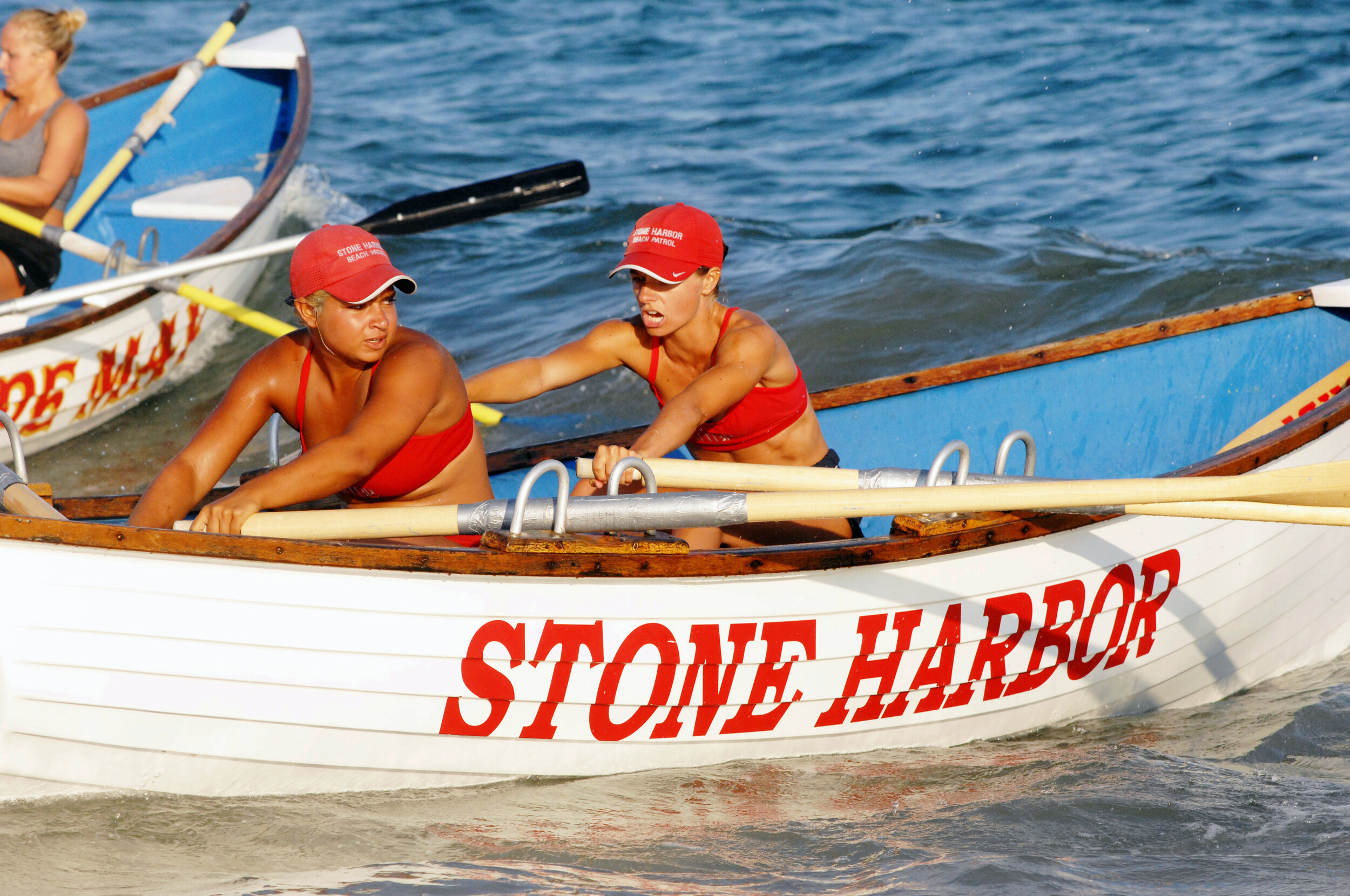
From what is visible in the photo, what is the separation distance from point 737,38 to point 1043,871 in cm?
1282

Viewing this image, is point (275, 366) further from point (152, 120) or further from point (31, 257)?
→ point (152, 120)

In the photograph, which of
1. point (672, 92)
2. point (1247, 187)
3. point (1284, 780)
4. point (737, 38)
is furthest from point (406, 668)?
point (737, 38)

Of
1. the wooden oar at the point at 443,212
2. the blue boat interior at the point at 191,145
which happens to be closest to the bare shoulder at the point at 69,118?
the wooden oar at the point at 443,212

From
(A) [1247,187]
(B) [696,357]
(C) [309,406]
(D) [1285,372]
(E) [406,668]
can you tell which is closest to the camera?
(E) [406,668]

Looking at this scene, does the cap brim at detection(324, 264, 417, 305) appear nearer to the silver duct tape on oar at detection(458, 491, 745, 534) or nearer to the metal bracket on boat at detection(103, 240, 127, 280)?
the silver duct tape on oar at detection(458, 491, 745, 534)

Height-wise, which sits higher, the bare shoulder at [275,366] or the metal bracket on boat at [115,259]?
the bare shoulder at [275,366]

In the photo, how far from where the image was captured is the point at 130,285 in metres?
5.46

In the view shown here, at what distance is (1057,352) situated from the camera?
492 cm

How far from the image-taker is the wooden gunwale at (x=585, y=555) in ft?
8.80

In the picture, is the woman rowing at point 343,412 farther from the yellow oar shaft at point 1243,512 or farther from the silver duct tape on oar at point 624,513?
the yellow oar shaft at point 1243,512

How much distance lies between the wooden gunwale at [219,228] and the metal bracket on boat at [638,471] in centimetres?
390

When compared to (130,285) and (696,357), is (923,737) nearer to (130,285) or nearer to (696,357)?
(696,357)

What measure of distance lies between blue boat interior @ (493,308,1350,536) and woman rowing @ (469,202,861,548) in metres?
0.95

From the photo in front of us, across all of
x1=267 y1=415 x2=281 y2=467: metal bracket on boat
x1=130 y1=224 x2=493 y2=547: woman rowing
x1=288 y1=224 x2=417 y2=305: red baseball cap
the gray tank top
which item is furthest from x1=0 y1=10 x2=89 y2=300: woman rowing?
x1=288 y1=224 x2=417 y2=305: red baseball cap
